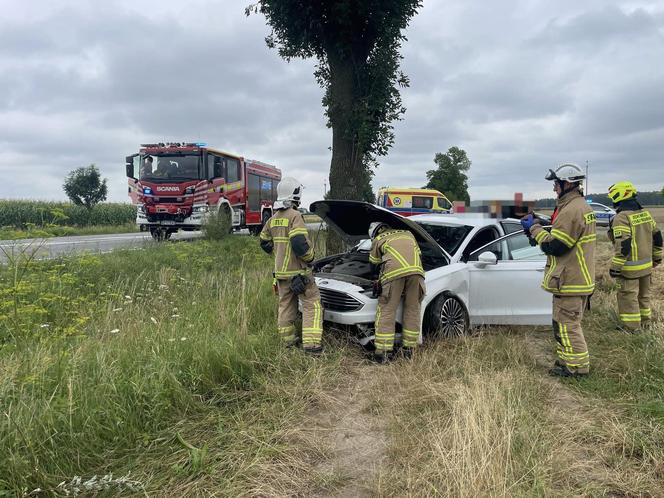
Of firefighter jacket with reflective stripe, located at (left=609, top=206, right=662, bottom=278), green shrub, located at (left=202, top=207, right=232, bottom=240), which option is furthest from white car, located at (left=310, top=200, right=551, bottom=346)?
green shrub, located at (left=202, top=207, right=232, bottom=240)

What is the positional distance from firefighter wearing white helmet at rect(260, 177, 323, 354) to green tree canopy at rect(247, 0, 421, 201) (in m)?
3.59

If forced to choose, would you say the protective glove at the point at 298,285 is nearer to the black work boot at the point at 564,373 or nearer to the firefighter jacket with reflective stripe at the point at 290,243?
the firefighter jacket with reflective stripe at the point at 290,243

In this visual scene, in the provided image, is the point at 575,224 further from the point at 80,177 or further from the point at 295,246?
the point at 80,177

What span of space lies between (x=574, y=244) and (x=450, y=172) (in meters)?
34.0

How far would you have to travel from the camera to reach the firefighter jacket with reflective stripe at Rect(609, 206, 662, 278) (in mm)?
5320

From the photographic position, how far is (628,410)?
3.31m

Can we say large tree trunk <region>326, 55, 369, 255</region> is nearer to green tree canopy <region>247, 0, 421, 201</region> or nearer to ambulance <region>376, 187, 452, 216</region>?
green tree canopy <region>247, 0, 421, 201</region>

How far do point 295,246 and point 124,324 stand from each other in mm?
1884

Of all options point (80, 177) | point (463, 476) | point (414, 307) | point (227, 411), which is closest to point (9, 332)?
point (227, 411)

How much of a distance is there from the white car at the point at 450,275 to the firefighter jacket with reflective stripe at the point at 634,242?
909mm

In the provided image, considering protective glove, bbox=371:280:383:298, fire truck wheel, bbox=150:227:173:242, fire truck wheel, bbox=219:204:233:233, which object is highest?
fire truck wheel, bbox=219:204:233:233

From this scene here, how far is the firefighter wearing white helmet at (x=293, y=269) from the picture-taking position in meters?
4.47

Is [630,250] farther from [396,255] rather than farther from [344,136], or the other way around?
[344,136]

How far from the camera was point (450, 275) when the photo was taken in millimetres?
4914
